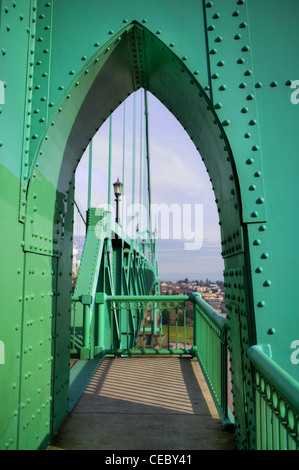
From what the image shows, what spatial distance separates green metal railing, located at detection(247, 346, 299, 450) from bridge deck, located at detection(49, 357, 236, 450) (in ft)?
3.63

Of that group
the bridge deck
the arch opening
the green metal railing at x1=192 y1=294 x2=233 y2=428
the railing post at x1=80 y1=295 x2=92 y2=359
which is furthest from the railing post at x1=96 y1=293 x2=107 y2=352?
the arch opening

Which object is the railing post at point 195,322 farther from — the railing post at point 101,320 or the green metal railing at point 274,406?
the green metal railing at point 274,406

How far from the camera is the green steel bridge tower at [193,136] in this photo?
2016 mm

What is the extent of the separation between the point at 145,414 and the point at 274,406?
6.98ft

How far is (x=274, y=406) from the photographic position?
5.09 feet

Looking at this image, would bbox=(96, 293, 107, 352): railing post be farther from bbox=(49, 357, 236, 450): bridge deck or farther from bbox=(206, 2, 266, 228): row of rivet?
bbox=(206, 2, 266, 228): row of rivet

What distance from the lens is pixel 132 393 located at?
154 inches

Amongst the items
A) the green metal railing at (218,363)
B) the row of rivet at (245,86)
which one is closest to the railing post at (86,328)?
the green metal railing at (218,363)

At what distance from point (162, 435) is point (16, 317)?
5.77 ft

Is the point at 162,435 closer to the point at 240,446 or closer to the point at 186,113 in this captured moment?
the point at 240,446

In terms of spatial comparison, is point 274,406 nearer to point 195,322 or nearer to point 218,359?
point 218,359

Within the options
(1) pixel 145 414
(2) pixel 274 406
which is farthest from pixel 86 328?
(2) pixel 274 406

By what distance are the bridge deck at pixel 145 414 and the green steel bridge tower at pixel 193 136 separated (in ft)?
1.15

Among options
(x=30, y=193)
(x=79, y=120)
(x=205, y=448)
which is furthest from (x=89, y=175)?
(x=205, y=448)
